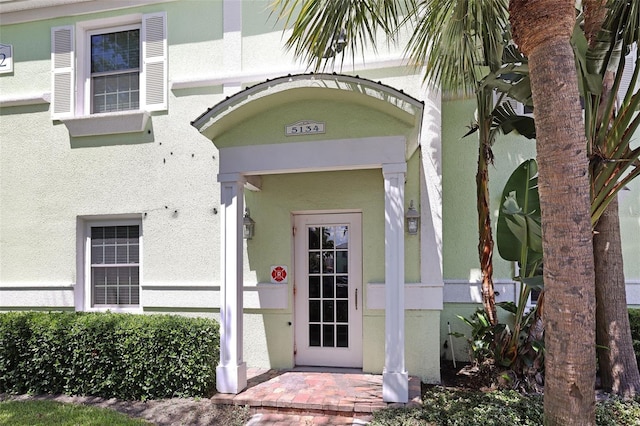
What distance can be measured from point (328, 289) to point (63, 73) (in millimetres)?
6500

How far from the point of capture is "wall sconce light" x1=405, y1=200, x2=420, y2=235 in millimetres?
6750

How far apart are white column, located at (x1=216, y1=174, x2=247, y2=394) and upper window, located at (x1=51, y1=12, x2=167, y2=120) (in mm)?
3194

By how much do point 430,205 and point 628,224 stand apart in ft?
11.8

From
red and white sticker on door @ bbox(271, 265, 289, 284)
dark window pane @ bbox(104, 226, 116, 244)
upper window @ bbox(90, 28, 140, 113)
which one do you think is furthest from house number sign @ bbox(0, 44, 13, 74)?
red and white sticker on door @ bbox(271, 265, 289, 284)

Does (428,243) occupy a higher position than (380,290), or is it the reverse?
(428,243)

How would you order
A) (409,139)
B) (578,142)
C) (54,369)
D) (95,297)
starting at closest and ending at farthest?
1. (578,142)
2. (409,139)
3. (54,369)
4. (95,297)

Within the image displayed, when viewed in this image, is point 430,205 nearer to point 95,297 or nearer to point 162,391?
point 162,391

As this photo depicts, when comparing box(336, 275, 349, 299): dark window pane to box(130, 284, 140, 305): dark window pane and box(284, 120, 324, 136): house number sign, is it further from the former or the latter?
box(130, 284, 140, 305): dark window pane

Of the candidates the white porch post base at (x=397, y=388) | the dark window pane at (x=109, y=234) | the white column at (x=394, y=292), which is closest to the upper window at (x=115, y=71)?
the dark window pane at (x=109, y=234)

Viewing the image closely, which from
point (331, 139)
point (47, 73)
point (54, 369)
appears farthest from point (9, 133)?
point (331, 139)

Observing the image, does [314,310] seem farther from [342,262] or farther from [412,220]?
[412,220]

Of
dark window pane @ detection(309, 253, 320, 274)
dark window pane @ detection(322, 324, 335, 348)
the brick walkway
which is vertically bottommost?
the brick walkway

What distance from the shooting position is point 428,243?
22.3ft

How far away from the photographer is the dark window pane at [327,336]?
7.30 meters
